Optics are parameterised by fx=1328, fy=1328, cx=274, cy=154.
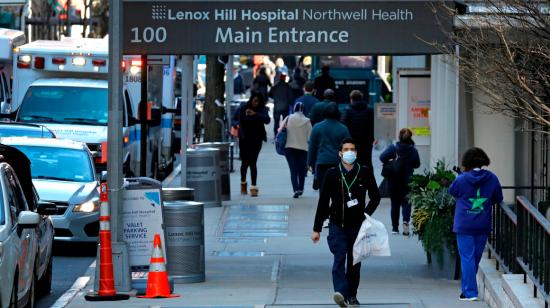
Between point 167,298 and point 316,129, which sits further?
point 316,129

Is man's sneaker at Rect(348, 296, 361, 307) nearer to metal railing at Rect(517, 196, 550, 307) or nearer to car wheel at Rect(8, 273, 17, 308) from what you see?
metal railing at Rect(517, 196, 550, 307)

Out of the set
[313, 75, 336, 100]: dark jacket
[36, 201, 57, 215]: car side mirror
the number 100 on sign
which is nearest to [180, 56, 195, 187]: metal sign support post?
the number 100 on sign

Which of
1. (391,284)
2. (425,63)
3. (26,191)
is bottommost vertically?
(391,284)

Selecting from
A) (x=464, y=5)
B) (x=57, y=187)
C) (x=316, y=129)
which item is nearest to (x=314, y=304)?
(x=464, y=5)

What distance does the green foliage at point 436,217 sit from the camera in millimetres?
14312

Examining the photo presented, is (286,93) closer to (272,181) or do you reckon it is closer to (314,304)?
(272,181)

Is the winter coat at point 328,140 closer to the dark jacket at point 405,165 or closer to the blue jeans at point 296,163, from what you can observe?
the dark jacket at point 405,165

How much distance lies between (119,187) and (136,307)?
137 centimetres

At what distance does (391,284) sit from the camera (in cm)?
1441

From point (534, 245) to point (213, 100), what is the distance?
17.7 m

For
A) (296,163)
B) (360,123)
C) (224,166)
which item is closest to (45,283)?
(224,166)

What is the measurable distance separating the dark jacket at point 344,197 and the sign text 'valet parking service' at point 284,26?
7.05 ft

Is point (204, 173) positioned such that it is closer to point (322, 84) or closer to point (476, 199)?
point (476, 199)

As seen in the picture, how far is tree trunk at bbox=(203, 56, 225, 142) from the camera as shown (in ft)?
91.1
